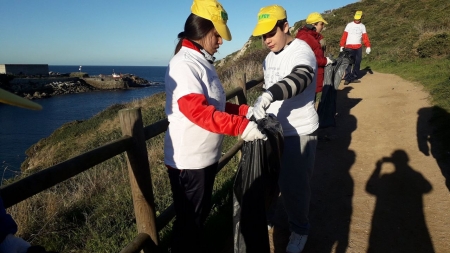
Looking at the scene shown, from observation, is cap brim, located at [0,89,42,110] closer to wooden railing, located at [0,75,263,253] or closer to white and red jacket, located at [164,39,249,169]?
wooden railing, located at [0,75,263,253]

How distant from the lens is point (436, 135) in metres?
5.53

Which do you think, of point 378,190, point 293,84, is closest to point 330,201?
point 378,190

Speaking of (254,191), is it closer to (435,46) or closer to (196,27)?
(196,27)

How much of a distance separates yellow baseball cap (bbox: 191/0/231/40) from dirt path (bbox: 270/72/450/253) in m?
2.04

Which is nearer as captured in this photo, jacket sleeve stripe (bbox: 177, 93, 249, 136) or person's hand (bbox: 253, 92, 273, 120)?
jacket sleeve stripe (bbox: 177, 93, 249, 136)

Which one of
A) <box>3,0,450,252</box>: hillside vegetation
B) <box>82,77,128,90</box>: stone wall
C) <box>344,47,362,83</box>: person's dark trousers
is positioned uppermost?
<box>344,47,362,83</box>: person's dark trousers

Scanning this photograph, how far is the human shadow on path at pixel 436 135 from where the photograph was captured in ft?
15.2

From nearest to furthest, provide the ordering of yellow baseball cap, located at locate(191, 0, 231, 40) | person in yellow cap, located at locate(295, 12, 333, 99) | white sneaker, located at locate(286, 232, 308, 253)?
Answer: yellow baseball cap, located at locate(191, 0, 231, 40) → white sneaker, located at locate(286, 232, 308, 253) → person in yellow cap, located at locate(295, 12, 333, 99)

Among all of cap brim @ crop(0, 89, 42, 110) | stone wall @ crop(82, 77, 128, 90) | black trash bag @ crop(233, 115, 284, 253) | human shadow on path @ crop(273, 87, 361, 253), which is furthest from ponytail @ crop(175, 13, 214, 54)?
stone wall @ crop(82, 77, 128, 90)

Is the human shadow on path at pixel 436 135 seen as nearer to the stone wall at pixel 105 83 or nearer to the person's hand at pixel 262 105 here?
the person's hand at pixel 262 105

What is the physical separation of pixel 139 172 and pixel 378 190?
299 centimetres

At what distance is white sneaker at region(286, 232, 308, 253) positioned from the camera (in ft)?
9.41

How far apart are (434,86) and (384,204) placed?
6.19m

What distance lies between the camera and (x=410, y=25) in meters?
20.6
